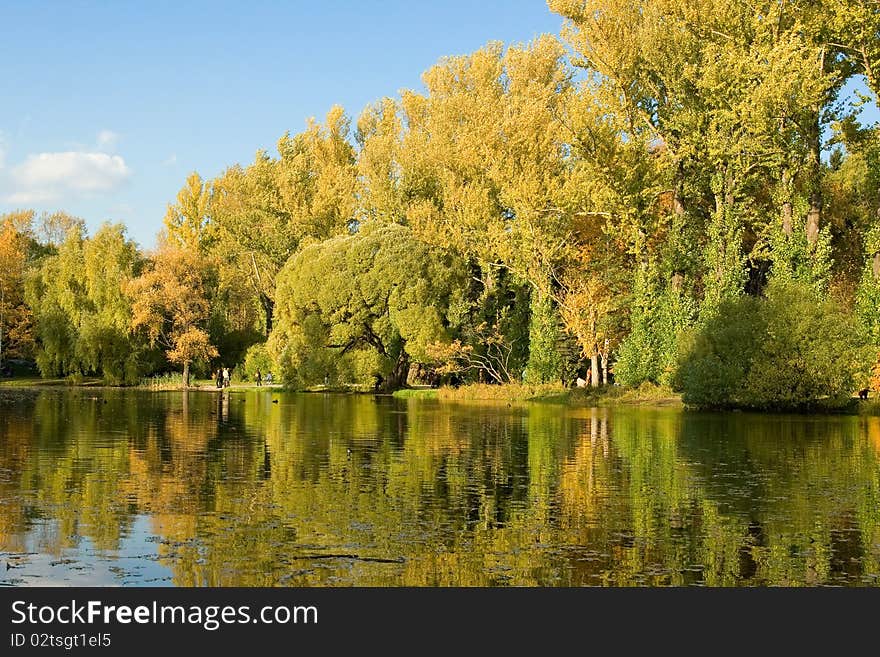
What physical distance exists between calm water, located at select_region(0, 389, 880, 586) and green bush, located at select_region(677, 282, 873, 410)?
10056mm

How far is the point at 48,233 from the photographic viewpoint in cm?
10306

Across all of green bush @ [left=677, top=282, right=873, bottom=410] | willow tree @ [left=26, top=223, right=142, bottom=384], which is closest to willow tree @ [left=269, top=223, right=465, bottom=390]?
willow tree @ [left=26, top=223, right=142, bottom=384]

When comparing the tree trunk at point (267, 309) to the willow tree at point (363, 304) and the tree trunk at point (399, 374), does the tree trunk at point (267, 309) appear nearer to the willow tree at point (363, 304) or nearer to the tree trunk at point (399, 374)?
the willow tree at point (363, 304)

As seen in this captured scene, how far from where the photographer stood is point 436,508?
13.6m

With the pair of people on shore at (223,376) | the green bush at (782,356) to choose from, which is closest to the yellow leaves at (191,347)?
the pair of people on shore at (223,376)

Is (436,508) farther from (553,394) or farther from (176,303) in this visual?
(176,303)

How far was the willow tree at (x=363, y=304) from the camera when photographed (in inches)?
2256

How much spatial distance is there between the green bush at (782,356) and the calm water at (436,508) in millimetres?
10056

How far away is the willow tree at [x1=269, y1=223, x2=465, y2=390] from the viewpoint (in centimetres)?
5731

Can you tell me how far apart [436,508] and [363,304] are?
46780mm

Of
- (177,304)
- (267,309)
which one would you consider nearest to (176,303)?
(177,304)

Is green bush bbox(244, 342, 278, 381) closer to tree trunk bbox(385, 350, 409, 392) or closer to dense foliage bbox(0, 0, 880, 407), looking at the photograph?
dense foliage bbox(0, 0, 880, 407)

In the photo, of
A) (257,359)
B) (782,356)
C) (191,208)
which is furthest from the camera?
(191,208)

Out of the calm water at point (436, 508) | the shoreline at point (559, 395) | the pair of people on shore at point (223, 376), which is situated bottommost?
the calm water at point (436, 508)
